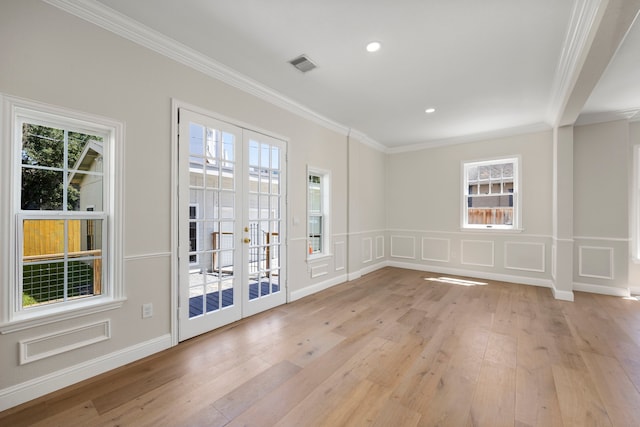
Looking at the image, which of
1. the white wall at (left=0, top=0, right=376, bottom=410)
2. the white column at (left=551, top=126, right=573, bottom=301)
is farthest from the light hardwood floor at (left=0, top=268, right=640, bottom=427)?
the white column at (left=551, top=126, right=573, bottom=301)

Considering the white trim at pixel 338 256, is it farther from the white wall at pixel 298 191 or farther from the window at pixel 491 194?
the window at pixel 491 194

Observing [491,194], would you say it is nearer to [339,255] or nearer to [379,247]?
[379,247]

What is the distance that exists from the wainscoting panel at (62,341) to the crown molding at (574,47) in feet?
14.6

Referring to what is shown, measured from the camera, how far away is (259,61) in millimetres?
2914

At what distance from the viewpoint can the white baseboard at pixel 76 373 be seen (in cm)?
183

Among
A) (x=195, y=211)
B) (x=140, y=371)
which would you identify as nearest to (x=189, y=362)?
(x=140, y=371)

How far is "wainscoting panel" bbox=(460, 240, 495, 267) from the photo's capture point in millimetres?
5359

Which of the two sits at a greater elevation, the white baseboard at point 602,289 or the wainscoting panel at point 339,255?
the wainscoting panel at point 339,255

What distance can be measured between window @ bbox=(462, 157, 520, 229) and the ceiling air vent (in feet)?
13.7

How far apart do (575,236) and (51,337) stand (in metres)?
6.84

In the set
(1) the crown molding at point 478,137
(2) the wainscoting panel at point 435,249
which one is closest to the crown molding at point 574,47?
(1) the crown molding at point 478,137

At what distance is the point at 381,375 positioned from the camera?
86.7 inches

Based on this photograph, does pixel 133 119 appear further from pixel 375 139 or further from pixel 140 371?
pixel 375 139

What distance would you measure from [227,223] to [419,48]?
9.06 ft
